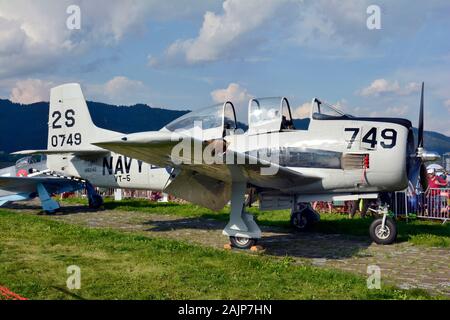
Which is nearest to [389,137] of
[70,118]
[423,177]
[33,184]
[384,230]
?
[423,177]

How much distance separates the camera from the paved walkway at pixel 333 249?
18.8 ft

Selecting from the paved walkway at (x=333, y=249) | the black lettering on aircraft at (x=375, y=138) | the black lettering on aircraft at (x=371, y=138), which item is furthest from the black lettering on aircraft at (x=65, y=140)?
the black lettering on aircraft at (x=371, y=138)

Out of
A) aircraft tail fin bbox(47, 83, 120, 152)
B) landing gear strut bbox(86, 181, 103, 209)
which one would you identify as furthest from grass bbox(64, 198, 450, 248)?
aircraft tail fin bbox(47, 83, 120, 152)

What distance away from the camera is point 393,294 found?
4.59 metres

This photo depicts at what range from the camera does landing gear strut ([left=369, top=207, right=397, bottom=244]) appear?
8.01 metres

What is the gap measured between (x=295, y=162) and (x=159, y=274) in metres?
3.74

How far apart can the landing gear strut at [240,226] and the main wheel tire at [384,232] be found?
242 centimetres

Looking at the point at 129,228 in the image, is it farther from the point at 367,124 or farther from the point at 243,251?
the point at 367,124

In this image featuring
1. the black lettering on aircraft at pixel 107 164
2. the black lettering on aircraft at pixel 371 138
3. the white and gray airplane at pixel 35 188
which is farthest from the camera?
the white and gray airplane at pixel 35 188

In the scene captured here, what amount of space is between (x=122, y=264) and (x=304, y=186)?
381 cm

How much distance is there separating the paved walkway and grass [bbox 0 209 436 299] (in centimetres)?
65

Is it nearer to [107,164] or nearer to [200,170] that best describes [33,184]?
[107,164]

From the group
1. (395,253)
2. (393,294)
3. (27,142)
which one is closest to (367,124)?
(395,253)

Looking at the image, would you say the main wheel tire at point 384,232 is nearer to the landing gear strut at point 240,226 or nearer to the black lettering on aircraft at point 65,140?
the landing gear strut at point 240,226
